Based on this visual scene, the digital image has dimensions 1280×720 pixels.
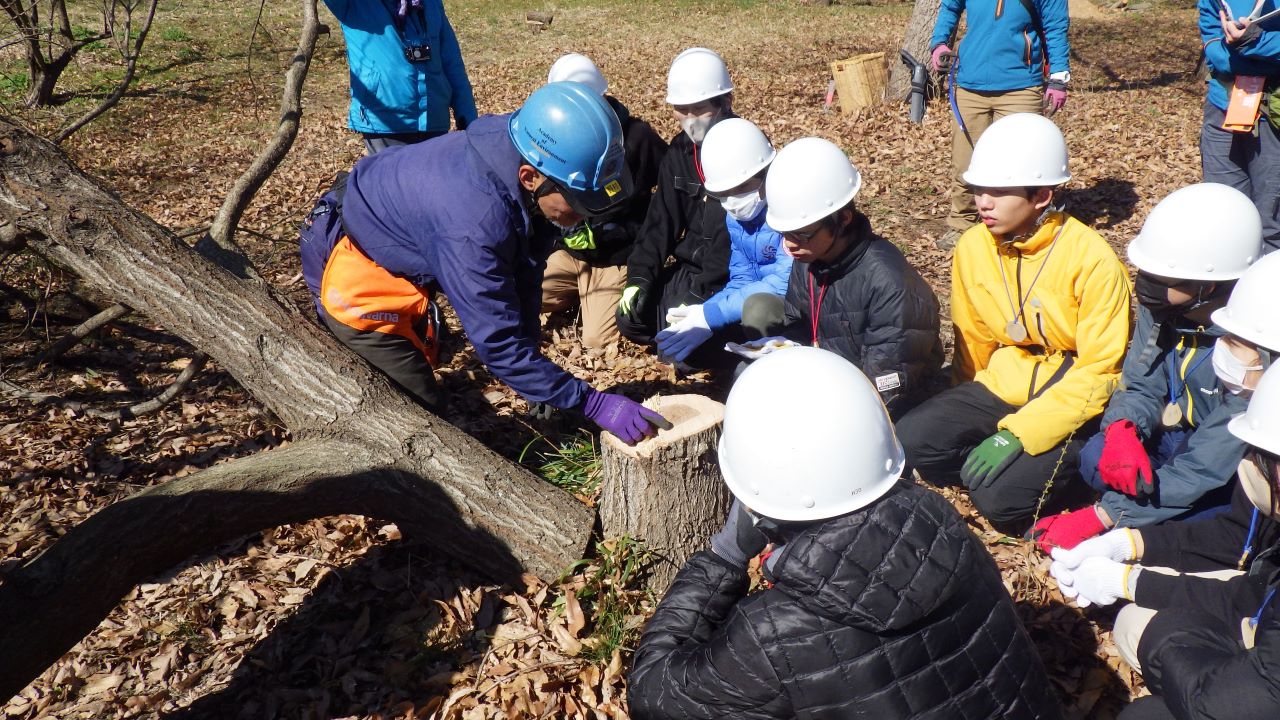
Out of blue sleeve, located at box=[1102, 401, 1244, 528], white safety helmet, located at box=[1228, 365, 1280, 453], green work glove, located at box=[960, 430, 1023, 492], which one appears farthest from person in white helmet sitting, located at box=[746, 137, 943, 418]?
white safety helmet, located at box=[1228, 365, 1280, 453]

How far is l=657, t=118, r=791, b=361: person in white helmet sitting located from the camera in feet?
13.3

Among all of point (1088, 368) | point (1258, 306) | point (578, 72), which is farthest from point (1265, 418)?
point (578, 72)

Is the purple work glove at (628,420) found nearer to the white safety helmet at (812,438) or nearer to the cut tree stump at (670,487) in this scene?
the cut tree stump at (670,487)

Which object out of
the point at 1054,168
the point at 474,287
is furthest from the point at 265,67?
the point at 1054,168

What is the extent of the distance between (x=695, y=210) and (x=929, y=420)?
190 cm

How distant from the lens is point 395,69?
15.7 ft

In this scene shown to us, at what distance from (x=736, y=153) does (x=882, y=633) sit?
2716 mm

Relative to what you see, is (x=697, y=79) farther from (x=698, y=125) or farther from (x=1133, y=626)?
(x=1133, y=626)

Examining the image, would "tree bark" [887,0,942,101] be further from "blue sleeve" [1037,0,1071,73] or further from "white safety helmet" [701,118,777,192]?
"white safety helmet" [701,118,777,192]

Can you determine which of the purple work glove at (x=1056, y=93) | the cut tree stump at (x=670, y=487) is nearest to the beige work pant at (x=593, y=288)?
the cut tree stump at (x=670, y=487)

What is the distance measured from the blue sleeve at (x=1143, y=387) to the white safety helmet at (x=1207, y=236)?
31 cm

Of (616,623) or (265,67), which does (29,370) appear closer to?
(616,623)

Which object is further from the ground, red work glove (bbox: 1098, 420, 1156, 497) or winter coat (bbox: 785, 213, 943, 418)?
winter coat (bbox: 785, 213, 943, 418)

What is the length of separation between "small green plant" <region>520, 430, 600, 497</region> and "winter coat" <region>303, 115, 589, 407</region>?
631 millimetres
